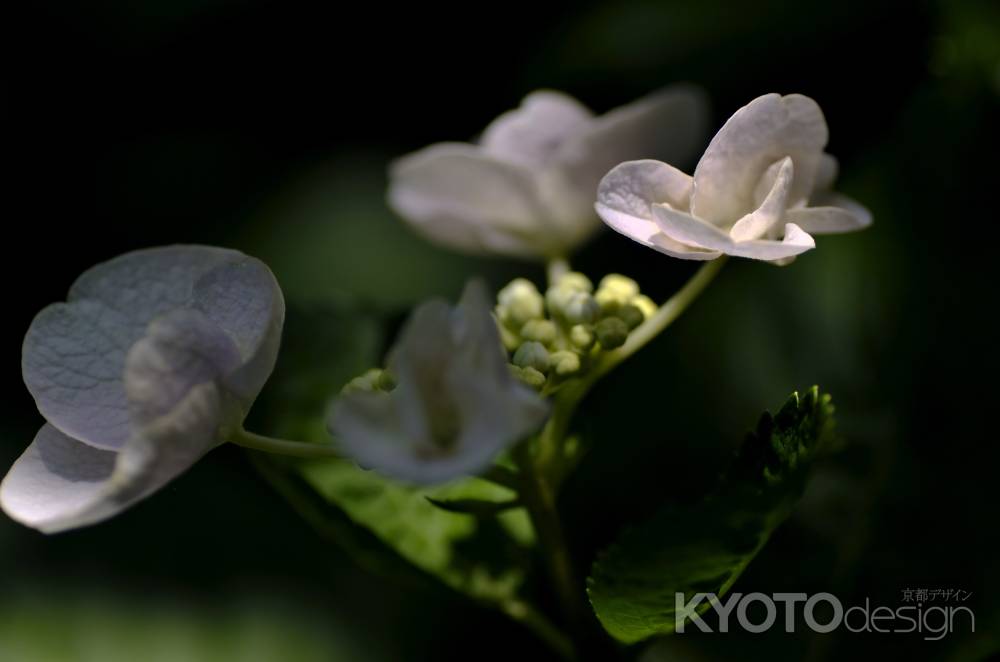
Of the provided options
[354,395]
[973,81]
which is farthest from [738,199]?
[973,81]

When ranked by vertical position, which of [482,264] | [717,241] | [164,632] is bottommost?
[164,632]

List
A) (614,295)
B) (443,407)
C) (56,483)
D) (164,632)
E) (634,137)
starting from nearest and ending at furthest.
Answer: (443,407) < (56,483) < (614,295) < (634,137) < (164,632)

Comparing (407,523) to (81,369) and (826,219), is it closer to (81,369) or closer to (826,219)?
(81,369)

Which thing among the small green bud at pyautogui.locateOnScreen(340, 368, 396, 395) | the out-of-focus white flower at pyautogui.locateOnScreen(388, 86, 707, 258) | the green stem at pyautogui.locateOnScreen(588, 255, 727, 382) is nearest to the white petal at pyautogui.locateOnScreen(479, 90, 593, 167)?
the out-of-focus white flower at pyautogui.locateOnScreen(388, 86, 707, 258)

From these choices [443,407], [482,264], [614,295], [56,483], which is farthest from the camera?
[482,264]

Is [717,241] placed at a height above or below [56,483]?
above

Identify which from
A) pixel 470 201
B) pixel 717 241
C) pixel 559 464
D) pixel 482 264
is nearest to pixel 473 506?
pixel 559 464

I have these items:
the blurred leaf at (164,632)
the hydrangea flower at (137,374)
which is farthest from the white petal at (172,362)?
the blurred leaf at (164,632)

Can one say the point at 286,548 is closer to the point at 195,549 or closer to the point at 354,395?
the point at 195,549
